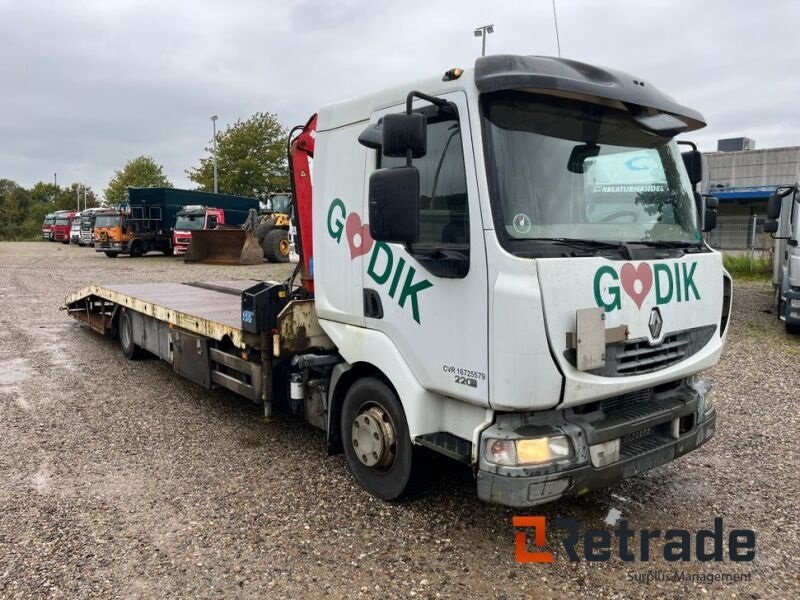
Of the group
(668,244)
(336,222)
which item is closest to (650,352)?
(668,244)

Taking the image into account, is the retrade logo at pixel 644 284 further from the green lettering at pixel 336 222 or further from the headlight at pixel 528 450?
the green lettering at pixel 336 222

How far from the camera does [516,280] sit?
2832 millimetres

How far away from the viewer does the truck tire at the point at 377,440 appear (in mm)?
3609

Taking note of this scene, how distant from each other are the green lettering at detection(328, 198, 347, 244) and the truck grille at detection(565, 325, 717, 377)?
170 centimetres

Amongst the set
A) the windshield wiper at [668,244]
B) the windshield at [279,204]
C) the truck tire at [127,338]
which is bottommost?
the truck tire at [127,338]

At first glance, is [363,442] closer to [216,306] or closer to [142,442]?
[142,442]

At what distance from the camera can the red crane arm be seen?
15.3ft

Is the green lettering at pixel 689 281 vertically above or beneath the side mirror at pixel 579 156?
beneath

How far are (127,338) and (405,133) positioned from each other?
6.19 meters

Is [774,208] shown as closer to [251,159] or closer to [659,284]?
[659,284]

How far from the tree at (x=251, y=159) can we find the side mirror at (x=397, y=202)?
35697mm

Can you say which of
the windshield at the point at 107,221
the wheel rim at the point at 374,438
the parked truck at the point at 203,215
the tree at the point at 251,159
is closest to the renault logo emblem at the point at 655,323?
the wheel rim at the point at 374,438

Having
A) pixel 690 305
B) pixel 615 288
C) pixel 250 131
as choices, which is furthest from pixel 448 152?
pixel 250 131

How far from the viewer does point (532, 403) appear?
288 cm
